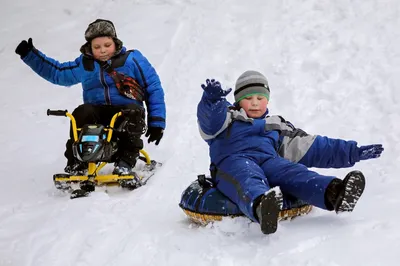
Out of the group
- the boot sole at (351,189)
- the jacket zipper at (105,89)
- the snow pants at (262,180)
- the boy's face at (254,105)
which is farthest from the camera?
the jacket zipper at (105,89)

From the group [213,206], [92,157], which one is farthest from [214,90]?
[92,157]

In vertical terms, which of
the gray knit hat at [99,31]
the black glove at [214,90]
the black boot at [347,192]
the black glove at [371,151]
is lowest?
the black boot at [347,192]

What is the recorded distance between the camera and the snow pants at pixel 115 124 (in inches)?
199

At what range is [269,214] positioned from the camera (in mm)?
2953

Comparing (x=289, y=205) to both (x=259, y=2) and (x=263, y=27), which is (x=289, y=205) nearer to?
(x=263, y=27)

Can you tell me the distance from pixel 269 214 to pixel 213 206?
0.63 m

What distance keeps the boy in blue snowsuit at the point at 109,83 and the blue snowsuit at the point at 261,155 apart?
138 centimetres

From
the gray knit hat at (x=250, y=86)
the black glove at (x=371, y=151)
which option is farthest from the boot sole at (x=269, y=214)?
the gray knit hat at (x=250, y=86)

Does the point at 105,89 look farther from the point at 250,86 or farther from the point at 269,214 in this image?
the point at 269,214

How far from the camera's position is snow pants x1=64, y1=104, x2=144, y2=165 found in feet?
16.6

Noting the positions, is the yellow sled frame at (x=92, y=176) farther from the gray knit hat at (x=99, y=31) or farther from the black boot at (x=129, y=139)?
the gray knit hat at (x=99, y=31)

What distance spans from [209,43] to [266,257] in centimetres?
545

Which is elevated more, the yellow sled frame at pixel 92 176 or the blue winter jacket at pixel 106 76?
the blue winter jacket at pixel 106 76

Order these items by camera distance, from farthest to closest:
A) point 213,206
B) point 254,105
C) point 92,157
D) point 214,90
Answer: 1. point 92,157
2. point 254,105
3. point 213,206
4. point 214,90
